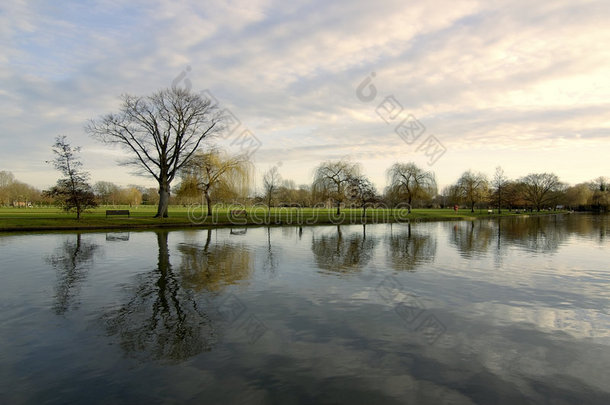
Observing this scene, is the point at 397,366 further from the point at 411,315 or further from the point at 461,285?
the point at 461,285

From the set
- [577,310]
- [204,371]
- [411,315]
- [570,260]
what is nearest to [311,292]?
[411,315]

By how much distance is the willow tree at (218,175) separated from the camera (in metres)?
39.8

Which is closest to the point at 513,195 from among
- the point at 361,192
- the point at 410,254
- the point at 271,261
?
the point at 361,192

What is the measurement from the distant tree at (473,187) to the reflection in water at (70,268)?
71715mm

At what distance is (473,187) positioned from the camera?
74.6m

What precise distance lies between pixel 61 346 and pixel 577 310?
10939mm

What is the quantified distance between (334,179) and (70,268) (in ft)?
126

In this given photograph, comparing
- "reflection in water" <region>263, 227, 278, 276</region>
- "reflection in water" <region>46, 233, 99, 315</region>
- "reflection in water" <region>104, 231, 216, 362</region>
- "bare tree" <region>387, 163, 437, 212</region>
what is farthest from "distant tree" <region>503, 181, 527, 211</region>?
"reflection in water" <region>104, 231, 216, 362</region>

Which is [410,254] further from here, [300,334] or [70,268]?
[70,268]

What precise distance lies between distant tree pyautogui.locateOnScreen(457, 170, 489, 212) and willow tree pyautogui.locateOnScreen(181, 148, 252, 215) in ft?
167

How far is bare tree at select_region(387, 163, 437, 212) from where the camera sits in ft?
208

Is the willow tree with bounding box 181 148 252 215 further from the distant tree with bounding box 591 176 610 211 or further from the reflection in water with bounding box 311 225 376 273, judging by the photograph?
the distant tree with bounding box 591 176 610 211

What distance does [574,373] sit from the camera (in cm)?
538

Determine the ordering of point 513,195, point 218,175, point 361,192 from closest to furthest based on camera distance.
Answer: point 218,175 → point 361,192 → point 513,195
